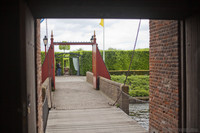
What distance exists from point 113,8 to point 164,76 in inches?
77.4

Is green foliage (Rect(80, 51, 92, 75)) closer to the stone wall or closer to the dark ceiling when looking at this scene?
the stone wall

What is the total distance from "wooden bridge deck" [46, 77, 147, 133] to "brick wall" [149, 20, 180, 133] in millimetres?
1181

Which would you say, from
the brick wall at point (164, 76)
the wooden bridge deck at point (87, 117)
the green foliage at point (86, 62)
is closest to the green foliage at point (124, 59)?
the green foliage at point (86, 62)

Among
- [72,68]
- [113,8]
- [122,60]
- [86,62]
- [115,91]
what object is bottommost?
[115,91]

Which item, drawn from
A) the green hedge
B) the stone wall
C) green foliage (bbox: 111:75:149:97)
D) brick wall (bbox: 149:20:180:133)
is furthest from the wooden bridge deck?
the green hedge

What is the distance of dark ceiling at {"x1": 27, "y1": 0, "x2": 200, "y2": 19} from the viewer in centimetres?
302

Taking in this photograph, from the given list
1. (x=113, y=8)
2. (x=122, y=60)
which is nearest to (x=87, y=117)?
(x=113, y=8)

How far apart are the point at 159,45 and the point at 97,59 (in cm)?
899

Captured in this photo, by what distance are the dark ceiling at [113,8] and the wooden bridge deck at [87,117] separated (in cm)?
324

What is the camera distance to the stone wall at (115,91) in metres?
8.16

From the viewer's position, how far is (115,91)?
30.1 ft

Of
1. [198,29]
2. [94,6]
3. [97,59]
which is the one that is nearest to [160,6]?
[198,29]

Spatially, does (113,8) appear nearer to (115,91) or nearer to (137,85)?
(115,91)

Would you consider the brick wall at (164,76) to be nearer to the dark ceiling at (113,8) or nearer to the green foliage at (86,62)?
the dark ceiling at (113,8)
